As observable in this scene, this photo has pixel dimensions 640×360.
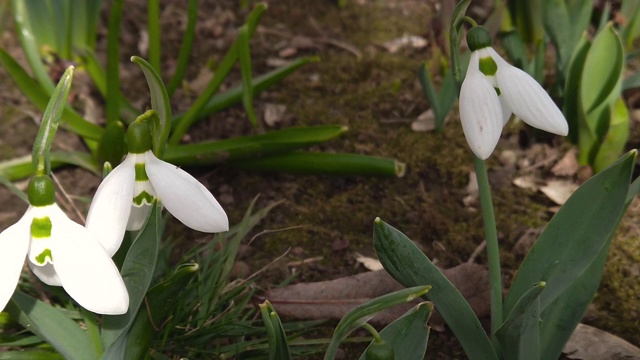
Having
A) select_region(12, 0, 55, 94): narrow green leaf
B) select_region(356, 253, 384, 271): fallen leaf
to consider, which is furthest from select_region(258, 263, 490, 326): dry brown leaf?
select_region(12, 0, 55, 94): narrow green leaf

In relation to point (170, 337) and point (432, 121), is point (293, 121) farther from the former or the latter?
point (170, 337)

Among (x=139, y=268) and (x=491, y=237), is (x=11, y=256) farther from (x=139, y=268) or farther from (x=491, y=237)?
(x=491, y=237)

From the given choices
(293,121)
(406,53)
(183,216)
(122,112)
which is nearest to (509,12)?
(406,53)

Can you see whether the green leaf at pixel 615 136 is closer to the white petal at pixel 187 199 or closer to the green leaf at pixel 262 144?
the green leaf at pixel 262 144

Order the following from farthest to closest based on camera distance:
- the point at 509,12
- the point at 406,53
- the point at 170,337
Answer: the point at 406,53 < the point at 509,12 < the point at 170,337

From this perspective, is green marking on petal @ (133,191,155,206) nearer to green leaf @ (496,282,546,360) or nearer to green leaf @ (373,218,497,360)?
green leaf @ (373,218,497,360)

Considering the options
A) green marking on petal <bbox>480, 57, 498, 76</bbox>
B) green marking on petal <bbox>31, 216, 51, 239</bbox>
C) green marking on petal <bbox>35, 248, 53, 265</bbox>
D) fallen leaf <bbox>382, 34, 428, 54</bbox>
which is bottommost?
fallen leaf <bbox>382, 34, 428, 54</bbox>
